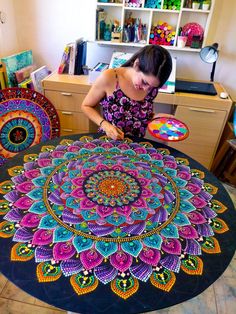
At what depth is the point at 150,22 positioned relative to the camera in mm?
2172

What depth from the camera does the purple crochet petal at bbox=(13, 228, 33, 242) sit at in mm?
779

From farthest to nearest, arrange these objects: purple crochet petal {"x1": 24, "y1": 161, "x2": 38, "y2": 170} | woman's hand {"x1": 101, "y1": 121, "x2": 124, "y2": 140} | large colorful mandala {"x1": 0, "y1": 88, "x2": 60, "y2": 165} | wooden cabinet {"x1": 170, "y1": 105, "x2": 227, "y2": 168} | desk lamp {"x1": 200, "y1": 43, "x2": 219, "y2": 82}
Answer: wooden cabinet {"x1": 170, "y1": 105, "x2": 227, "y2": 168}, desk lamp {"x1": 200, "y1": 43, "x2": 219, "y2": 82}, large colorful mandala {"x1": 0, "y1": 88, "x2": 60, "y2": 165}, woman's hand {"x1": 101, "y1": 121, "x2": 124, "y2": 140}, purple crochet petal {"x1": 24, "y1": 161, "x2": 38, "y2": 170}

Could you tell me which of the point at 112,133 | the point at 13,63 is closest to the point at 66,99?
the point at 13,63

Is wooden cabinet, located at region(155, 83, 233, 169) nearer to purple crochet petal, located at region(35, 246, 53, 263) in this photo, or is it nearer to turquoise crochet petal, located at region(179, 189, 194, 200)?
turquoise crochet petal, located at region(179, 189, 194, 200)

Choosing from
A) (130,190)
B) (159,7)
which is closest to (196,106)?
(159,7)

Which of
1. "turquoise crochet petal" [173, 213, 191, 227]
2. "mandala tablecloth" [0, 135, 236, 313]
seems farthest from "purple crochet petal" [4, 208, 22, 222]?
"turquoise crochet petal" [173, 213, 191, 227]

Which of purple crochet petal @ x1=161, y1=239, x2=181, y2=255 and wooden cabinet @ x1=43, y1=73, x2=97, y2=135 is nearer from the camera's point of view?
purple crochet petal @ x1=161, y1=239, x2=181, y2=255

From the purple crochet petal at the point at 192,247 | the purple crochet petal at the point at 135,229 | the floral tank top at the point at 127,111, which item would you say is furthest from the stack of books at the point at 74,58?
the purple crochet petal at the point at 192,247

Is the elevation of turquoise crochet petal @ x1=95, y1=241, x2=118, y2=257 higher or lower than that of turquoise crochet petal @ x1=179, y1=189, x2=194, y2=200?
higher

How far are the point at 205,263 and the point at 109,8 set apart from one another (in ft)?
7.51

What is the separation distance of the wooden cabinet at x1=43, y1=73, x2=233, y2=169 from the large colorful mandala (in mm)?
578

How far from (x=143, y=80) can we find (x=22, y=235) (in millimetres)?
849

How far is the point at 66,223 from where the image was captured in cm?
84

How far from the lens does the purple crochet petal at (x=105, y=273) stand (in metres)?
0.69
